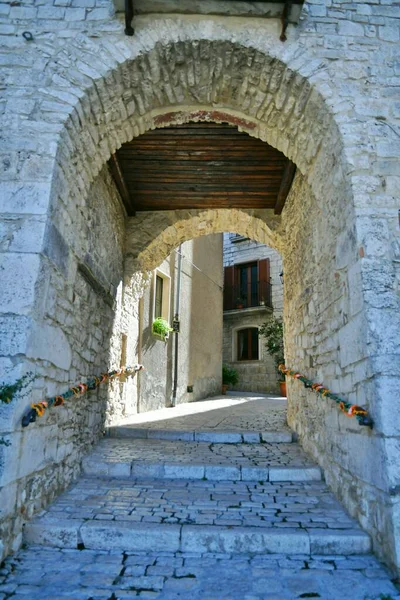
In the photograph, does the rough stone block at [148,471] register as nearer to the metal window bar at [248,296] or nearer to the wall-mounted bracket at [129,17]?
the wall-mounted bracket at [129,17]

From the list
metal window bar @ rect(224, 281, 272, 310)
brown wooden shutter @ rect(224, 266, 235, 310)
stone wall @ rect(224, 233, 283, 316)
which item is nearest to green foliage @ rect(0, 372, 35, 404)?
stone wall @ rect(224, 233, 283, 316)

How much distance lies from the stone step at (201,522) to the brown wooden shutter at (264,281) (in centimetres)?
1137

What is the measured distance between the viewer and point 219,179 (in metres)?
4.80

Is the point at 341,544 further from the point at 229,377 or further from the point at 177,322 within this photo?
the point at 229,377

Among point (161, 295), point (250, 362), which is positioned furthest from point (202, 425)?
point (250, 362)

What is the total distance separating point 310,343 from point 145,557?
7.79 feet

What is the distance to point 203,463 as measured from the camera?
136 inches

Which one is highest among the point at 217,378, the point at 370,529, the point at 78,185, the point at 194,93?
the point at 194,93

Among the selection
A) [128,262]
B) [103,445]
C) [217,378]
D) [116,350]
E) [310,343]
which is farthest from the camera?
[217,378]

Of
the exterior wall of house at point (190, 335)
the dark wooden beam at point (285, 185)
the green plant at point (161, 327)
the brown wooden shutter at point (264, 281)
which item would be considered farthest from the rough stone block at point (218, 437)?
the brown wooden shutter at point (264, 281)

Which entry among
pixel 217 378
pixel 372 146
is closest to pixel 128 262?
pixel 372 146

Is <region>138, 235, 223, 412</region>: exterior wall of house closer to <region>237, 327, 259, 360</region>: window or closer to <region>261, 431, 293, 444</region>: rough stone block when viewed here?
<region>237, 327, 259, 360</region>: window

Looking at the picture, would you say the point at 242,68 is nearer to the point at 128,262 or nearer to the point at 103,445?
the point at 128,262

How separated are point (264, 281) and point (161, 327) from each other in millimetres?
7494
